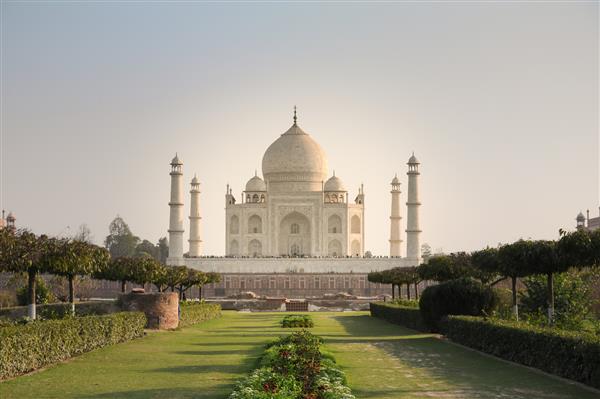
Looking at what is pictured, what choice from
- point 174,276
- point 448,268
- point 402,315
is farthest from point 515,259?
point 174,276

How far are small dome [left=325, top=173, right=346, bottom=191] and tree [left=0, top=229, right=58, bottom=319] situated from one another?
5268 centimetres

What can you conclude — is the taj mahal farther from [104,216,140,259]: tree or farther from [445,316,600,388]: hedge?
[445,316,600,388]: hedge

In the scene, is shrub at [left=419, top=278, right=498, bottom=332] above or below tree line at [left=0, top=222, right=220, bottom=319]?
below

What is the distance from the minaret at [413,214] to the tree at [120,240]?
95.8 feet

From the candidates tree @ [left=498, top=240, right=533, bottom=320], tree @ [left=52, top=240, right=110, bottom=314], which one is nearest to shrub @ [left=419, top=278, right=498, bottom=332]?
tree @ [left=498, top=240, right=533, bottom=320]

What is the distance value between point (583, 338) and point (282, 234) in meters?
59.4

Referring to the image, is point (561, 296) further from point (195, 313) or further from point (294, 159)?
point (294, 159)

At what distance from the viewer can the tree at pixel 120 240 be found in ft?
281

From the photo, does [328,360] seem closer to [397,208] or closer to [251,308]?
[251,308]

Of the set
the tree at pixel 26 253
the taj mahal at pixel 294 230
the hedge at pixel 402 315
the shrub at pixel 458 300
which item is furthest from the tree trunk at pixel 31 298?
the taj mahal at pixel 294 230

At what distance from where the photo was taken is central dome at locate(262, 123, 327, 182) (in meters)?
73.1

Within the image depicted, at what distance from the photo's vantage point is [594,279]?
31.6m

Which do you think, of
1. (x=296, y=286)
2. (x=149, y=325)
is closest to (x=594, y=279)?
(x=149, y=325)

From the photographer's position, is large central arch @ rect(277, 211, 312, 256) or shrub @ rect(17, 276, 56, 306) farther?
large central arch @ rect(277, 211, 312, 256)
